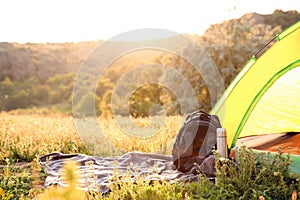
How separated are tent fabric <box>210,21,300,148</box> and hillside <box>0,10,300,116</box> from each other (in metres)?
6.11

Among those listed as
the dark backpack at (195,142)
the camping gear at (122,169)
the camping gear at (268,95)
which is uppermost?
the camping gear at (268,95)

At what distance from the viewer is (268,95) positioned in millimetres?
4441

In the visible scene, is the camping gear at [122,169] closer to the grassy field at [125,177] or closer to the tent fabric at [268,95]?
the grassy field at [125,177]

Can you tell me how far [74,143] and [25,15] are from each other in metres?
8.95

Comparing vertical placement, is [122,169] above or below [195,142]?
below

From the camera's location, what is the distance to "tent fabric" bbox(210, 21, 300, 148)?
146 inches

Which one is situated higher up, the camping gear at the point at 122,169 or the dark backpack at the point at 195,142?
the dark backpack at the point at 195,142

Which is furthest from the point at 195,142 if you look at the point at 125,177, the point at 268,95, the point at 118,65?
the point at 118,65

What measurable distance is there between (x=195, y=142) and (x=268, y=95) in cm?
108

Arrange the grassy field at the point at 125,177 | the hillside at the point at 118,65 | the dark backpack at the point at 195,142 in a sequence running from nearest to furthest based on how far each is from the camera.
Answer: the grassy field at the point at 125,177, the dark backpack at the point at 195,142, the hillside at the point at 118,65

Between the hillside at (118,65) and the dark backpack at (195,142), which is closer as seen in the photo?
the dark backpack at (195,142)

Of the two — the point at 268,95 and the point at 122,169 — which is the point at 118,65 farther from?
the point at 122,169

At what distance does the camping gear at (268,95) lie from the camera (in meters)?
3.70

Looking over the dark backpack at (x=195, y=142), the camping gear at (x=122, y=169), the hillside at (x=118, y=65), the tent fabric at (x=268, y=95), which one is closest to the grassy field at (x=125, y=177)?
the camping gear at (x=122, y=169)
